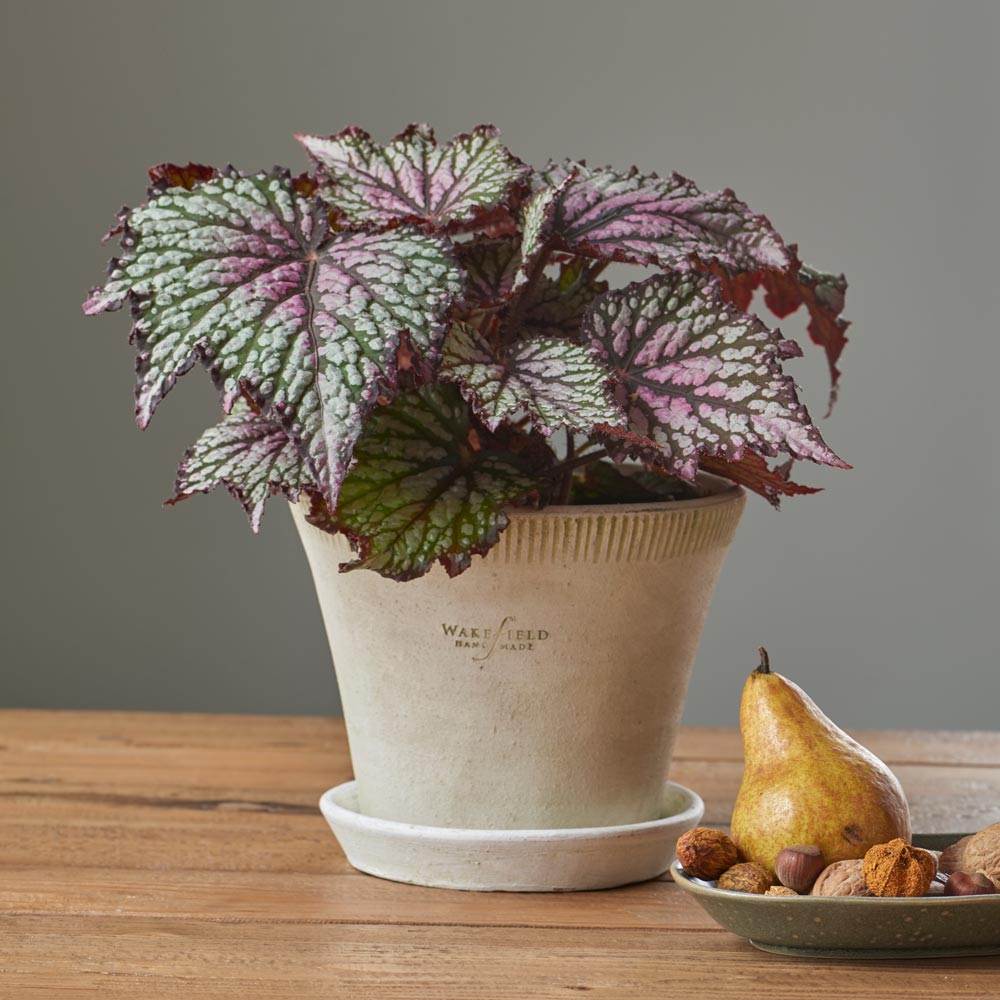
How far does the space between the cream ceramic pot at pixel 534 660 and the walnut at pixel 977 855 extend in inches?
6.8

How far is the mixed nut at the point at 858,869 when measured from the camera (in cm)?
56

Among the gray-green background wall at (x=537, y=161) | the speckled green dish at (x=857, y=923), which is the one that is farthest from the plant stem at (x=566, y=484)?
the gray-green background wall at (x=537, y=161)

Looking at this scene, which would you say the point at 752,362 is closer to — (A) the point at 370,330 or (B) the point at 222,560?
(A) the point at 370,330

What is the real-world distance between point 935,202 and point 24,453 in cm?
148

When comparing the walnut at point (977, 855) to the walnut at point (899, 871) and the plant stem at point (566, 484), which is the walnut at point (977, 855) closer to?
the walnut at point (899, 871)

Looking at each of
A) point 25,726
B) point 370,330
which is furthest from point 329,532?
point 25,726

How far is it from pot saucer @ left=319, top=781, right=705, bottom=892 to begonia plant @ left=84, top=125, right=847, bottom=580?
0.15 m

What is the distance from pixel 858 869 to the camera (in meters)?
0.58

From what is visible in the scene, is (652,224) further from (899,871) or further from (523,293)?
(899,871)

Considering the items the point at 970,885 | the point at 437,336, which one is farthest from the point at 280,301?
the point at 970,885

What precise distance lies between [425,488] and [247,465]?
9 centimetres

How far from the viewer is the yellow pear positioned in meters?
0.60

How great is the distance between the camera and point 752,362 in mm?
643

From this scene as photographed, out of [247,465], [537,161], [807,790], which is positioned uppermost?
[537,161]
